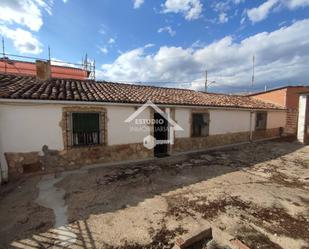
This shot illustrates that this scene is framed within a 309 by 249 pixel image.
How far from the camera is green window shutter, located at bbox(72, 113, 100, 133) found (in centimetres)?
835

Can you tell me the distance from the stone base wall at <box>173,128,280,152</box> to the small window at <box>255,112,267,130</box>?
1.27 feet

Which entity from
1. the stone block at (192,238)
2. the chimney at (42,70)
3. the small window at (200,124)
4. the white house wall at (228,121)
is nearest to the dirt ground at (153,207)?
the stone block at (192,238)

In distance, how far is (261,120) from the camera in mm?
16922

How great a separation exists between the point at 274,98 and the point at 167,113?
47.8 feet

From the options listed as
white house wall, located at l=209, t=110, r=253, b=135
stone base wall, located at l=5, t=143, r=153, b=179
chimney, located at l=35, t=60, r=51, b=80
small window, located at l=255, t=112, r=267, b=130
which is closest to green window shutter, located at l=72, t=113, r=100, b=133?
stone base wall, located at l=5, t=143, r=153, b=179

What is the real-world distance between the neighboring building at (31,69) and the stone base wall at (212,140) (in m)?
11.9

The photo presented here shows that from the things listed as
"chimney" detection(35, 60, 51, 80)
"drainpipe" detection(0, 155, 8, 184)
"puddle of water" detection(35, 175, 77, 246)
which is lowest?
"puddle of water" detection(35, 175, 77, 246)

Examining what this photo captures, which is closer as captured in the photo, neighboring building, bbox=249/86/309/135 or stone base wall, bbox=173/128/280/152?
stone base wall, bbox=173/128/280/152

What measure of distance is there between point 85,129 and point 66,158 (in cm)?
138

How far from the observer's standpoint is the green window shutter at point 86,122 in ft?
27.4

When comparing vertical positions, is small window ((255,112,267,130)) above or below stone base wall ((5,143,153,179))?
above

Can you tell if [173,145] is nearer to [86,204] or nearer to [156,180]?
[156,180]

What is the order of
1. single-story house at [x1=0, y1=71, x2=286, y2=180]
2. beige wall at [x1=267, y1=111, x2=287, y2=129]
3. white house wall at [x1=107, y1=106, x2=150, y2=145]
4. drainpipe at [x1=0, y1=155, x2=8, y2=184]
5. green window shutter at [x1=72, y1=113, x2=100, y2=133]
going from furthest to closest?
beige wall at [x1=267, y1=111, x2=287, y2=129] < white house wall at [x1=107, y1=106, x2=150, y2=145] < green window shutter at [x1=72, y1=113, x2=100, y2=133] < single-story house at [x1=0, y1=71, x2=286, y2=180] < drainpipe at [x1=0, y1=155, x2=8, y2=184]

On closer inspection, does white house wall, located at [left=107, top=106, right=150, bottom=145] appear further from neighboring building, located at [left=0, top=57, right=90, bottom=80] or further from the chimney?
neighboring building, located at [left=0, top=57, right=90, bottom=80]
